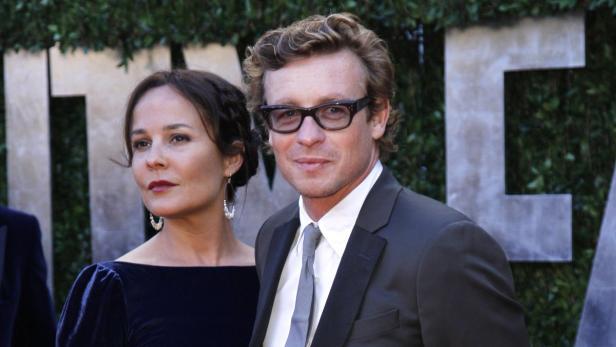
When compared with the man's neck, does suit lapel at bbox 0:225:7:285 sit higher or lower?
lower

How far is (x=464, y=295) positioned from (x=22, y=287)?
7.79 feet

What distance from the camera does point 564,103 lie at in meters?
4.69

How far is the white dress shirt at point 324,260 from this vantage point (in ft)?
8.87

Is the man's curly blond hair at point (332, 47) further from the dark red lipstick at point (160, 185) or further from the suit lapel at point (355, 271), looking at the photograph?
the dark red lipstick at point (160, 185)

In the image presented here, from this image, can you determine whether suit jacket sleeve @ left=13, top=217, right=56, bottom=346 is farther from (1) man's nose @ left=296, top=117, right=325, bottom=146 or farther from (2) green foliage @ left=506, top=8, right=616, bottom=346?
(2) green foliage @ left=506, top=8, right=616, bottom=346

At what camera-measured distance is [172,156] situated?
3309 millimetres

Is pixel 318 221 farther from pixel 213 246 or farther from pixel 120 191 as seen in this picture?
Answer: pixel 120 191

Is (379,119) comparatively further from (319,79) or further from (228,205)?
(228,205)

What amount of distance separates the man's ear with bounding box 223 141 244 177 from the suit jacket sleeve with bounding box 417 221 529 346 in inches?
49.6

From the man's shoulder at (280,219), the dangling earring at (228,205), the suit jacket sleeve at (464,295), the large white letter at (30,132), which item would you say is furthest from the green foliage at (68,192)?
the suit jacket sleeve at (464,295)

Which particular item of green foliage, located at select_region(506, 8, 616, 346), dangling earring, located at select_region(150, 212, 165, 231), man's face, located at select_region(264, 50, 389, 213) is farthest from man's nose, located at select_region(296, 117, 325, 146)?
green foliage, located at select_region(506, 8, 616, 346)

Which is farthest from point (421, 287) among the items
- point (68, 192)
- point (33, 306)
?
point (68, 192)

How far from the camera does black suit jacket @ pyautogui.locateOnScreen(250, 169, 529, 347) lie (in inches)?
94.5

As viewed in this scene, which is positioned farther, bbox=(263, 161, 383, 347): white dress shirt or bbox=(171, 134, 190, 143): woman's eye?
bbox=(171, 134, 190, 143): woman's eye
